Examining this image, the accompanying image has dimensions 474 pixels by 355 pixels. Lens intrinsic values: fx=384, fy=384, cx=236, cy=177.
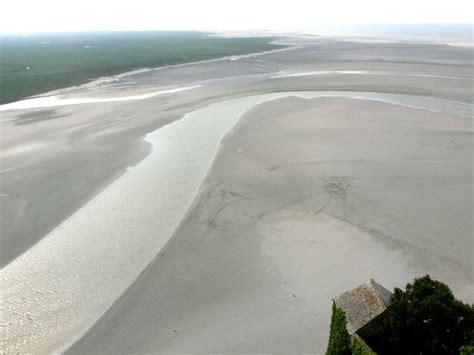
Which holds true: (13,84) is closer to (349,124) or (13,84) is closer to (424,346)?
(349,124)

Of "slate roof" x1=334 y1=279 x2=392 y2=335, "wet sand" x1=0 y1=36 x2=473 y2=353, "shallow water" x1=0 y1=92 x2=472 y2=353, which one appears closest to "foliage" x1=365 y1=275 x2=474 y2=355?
"slate roof" x1=334 y1=279 x2=392 y2=335

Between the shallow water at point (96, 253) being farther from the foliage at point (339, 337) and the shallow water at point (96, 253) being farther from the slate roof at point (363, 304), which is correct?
the slate roof at point (363, 304)

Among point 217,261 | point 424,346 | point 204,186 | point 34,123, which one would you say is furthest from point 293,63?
point 424,346

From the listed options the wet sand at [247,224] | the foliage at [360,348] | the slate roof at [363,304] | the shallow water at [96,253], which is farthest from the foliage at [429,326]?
the shallow water at [96,253]

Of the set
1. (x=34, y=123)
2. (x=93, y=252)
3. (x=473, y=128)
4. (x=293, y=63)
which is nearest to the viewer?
(x=93, y=252)

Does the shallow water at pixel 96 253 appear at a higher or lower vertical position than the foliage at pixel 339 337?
lower

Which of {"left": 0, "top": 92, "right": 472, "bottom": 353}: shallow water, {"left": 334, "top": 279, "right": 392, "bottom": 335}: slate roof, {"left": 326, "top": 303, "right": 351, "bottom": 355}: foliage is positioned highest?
{"left": 334, "top": 279, "right": 392, "bottom": 335}: slate roof

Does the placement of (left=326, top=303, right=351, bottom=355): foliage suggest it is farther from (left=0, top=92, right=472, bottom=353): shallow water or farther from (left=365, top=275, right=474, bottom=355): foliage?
(left=0, top=92, right=472, bottom=353): shallow water
